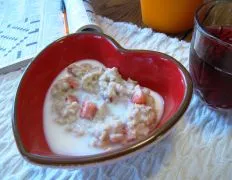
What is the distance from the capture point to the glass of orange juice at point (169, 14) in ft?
1.82

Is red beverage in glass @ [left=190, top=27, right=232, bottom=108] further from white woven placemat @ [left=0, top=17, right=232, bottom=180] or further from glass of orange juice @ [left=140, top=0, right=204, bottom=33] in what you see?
glass of orange juice @ [left=140, top=0, right=204, bottom=33]

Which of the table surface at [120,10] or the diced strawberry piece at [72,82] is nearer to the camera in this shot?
the diced strawberry piece at [72,82]

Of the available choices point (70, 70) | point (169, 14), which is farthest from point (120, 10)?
point (70, 70)

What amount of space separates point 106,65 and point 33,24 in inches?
9.5

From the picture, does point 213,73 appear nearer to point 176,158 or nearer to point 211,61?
point 211,61

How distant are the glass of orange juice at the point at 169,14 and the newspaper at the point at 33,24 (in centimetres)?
10

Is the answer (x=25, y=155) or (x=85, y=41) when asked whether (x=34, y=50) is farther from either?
(x=25, y=155)

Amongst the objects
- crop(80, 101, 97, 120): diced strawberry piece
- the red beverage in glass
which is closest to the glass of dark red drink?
the red beverage in glass

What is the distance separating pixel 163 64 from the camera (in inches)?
16.7

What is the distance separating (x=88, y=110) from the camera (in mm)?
405

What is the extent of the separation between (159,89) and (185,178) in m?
0.12

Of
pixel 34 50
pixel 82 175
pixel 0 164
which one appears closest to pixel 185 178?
pixel 82 175

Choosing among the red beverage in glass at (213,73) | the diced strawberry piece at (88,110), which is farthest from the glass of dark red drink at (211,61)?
the diced strawberry piece at (88,110)

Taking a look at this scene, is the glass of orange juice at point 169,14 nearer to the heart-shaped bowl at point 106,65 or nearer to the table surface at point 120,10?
the table surface at point 120,10
